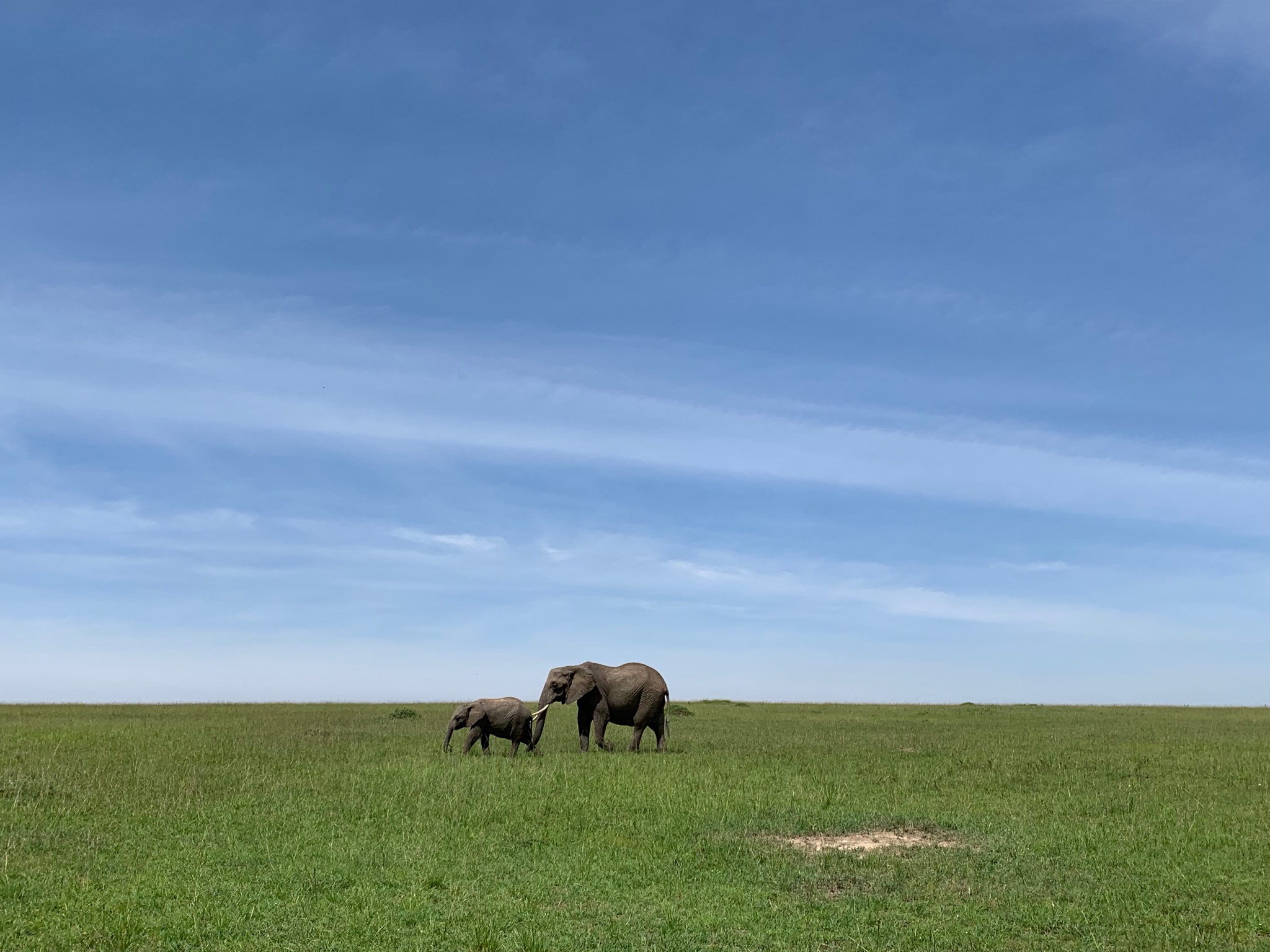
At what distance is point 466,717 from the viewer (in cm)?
2938

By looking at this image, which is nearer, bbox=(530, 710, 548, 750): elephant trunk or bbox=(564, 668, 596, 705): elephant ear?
bbox=(530, 710, 548, 750): elephant trunk

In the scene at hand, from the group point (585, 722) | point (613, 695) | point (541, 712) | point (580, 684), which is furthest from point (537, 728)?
point (613, 695)

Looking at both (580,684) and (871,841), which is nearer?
(871,841)

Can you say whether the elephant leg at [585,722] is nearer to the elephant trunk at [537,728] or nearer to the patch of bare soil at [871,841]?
the elephant trunk at [537,728]

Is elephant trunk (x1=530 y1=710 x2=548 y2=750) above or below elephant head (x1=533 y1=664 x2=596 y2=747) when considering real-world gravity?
below

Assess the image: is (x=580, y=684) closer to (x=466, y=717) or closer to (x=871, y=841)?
(x=466, y=717)

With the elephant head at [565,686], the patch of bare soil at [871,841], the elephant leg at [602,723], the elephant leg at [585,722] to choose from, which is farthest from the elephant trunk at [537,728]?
the patch of bare soil at [871,841]

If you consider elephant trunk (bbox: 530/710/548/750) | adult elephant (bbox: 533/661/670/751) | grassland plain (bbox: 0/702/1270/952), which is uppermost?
adult elephant (bbox: 533/661/670/751)

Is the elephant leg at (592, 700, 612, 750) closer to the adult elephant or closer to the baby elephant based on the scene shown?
the adult elephant

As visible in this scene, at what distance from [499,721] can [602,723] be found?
3.33 m

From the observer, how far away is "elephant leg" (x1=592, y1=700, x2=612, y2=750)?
30219 mm

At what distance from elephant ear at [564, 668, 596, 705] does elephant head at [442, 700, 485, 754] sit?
273 centimetres

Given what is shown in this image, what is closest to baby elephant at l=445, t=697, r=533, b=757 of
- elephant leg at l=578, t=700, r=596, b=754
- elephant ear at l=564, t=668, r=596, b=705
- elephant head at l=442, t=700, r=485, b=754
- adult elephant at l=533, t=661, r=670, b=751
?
elephant head at l=442, t=700, r=485, b=754

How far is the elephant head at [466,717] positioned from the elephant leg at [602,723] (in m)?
3.64
